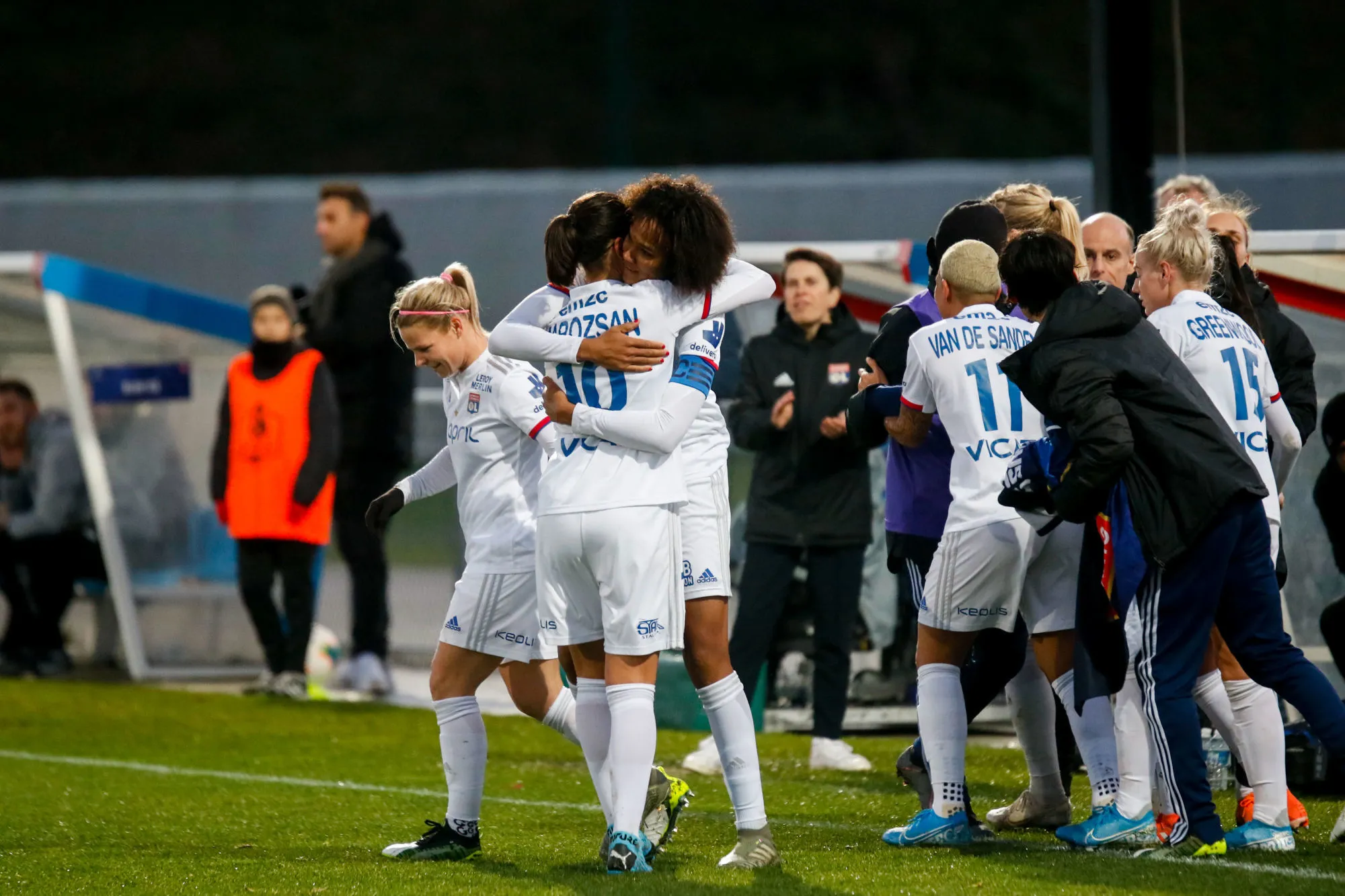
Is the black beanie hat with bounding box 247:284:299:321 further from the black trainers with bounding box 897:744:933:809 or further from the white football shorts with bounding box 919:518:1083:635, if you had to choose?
the white football shorts with bounding box 919:518:1083:635

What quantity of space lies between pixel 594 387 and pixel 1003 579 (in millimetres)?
1317

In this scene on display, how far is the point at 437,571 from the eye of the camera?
A: 11211 mm

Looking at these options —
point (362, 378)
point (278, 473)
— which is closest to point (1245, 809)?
point (278, 473)

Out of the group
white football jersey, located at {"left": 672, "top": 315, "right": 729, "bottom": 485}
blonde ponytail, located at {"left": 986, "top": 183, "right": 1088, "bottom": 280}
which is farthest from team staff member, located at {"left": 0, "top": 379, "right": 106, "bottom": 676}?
blonde ponytail, located at {"left": 986, "top": 183, "right": 1088, "bottom": 280}

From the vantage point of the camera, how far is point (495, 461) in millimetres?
5430

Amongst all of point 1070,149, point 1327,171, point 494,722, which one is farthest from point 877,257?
point 1070,149

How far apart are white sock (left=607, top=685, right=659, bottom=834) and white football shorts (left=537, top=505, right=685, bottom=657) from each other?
0.12 meters

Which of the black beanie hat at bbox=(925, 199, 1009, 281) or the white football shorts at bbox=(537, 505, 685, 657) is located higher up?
the black beanie hat at bbox=(925, 199, 1009, 281)

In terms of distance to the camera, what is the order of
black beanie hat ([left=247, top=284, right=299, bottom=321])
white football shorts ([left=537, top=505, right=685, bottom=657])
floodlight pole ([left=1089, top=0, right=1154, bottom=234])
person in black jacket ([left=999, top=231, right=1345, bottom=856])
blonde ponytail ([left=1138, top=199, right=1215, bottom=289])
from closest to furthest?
1. white football shorts ([left=537, top=505, right=685, bottom=657])
2. person in black jacket ([left=999, top=231, right=1345, bottom=856])
3. blonde ponytail ([left=1138, top=199, right=1215, bottom=289])
4. floodlight pole ([left=1089, top=0, right=1154, bottom=234])
5. black beanie hat ([left=247, top=284, right=299, bottom=321])

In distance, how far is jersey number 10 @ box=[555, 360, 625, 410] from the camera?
481 centimetres

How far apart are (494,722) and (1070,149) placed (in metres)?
21.4

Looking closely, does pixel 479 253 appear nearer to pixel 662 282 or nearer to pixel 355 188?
pixel 355 188

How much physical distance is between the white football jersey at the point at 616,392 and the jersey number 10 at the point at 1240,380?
4.86ft

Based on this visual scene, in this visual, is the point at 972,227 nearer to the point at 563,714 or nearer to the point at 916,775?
the point at 916,775
